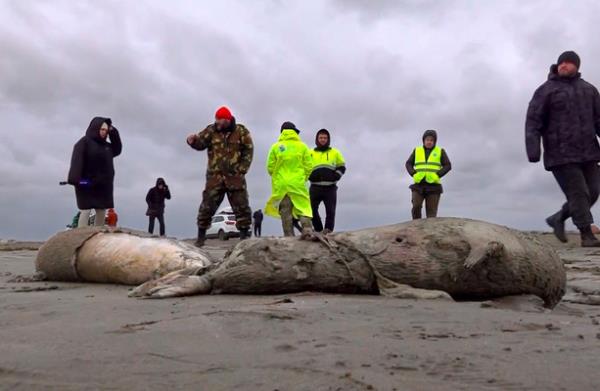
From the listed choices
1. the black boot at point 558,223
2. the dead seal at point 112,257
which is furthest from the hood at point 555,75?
the dead seal at point 112,257

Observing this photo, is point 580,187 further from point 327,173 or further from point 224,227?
point 224,227

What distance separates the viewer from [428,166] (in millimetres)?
10633

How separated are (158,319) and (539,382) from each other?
1.72 meters

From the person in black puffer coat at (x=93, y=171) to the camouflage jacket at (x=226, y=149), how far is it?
1.17 meters

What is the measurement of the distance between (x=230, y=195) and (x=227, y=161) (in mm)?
471

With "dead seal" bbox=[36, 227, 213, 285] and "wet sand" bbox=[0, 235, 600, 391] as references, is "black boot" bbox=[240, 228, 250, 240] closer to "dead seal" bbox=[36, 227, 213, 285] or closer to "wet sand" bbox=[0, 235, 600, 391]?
"dead seal" bbox=[36, 227, 213, 285]

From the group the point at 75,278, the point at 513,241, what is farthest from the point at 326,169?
the point at 513,241

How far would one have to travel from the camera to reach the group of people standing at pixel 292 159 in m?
8.47

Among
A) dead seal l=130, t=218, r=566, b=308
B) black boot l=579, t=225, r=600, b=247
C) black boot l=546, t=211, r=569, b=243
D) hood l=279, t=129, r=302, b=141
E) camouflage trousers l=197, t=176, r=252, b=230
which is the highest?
hood l=279, t=129, r=302, b=141

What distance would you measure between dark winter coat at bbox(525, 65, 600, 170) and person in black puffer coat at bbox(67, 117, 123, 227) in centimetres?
548

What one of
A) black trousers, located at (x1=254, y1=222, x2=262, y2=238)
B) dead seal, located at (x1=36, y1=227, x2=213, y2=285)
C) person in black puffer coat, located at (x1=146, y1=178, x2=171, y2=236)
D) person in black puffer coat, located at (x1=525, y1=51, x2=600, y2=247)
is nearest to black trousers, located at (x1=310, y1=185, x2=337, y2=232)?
person in black puffer coat, located at (x1=525, y1=51, x2=600, y2=247)

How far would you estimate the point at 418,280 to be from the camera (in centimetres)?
403

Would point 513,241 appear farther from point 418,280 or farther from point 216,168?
point 216,168

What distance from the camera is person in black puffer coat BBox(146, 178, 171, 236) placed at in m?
19.6
